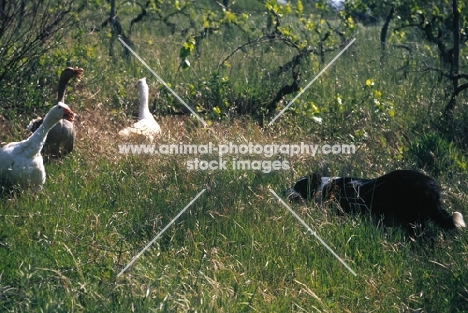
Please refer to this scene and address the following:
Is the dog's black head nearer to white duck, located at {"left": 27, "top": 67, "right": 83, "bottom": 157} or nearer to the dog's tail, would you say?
the dog's tail

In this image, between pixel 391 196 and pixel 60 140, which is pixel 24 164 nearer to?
pixel 60 140

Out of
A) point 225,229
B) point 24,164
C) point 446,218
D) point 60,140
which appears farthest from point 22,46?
point 446,218

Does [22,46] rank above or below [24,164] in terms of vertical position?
above

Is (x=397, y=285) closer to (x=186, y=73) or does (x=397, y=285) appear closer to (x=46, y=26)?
(x=46, y=26)

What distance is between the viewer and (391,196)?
5.64 meters

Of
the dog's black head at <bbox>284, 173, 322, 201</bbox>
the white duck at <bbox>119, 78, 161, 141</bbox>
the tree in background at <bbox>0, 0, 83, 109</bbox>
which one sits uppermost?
the tree in background at <bbox>0, 0, 83, 109</bbox>

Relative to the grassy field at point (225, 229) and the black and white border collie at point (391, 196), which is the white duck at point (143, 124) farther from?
the black and white border collie at point (391, 196)

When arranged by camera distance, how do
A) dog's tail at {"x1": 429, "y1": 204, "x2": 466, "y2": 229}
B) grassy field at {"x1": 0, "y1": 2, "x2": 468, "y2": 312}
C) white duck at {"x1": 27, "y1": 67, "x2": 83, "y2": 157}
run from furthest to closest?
white duck at {"x1": 27, "y1": 67, "x2": 83, "y2": 157} < dog's tail at {"x1": 429, "y1": 204, "x2": 466, "y2": 229} < grassy field at {"x1": 0, "y1": 2, "x2": 468, "y2": 312}

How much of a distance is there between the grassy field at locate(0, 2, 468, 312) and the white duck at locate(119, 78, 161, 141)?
0.13 metres

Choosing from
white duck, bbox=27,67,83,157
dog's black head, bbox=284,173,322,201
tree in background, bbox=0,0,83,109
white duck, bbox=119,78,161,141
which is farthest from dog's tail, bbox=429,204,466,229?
tree in background, bbox=0,0,83,109

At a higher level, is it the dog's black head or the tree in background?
the tree in background

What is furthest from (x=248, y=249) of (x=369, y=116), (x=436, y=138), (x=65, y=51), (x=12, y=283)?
(x=65, y=51)

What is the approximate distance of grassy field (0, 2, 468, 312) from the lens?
431 centimetres

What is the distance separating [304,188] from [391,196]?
29.0 inches
